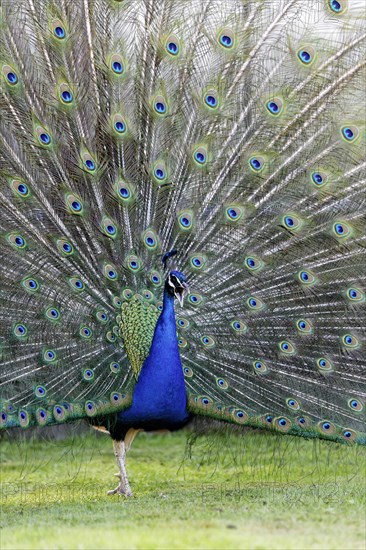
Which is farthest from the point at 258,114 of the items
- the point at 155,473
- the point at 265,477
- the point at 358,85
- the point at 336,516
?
the point at 155,473

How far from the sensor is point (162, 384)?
704 cm

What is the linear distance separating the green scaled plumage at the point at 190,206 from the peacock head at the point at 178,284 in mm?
452

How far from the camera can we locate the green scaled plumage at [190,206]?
693 centimetres

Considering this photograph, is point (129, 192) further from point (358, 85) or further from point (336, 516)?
point (336, 516)

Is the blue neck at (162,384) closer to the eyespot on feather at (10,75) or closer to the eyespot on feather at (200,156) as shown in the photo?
the eyespot on feather at (200,156)

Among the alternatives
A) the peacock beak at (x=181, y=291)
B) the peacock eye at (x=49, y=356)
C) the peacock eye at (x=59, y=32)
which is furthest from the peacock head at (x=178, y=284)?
the peacock eye at (x=59, y=32)

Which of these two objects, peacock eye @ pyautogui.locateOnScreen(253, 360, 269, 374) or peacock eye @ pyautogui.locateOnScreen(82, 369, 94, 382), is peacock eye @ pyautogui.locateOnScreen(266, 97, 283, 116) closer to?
peacock eye @ pyautogui.locateOnScreen(253, 360, 269, 374)

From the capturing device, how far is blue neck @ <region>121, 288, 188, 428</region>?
6973mm

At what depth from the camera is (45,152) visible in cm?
710

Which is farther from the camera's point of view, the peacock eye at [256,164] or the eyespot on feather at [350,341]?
the eyespot on feather at [350,341]

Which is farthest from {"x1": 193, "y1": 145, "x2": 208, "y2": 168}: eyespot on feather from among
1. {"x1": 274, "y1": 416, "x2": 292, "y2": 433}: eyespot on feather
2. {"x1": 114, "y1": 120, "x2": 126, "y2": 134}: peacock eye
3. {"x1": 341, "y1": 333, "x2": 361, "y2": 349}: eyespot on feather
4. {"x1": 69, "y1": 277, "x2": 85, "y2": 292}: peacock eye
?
{"x1": 274, "y1": 416, "x2": 292, "y2": 433}: eyespot on feather

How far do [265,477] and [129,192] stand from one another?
2.98m

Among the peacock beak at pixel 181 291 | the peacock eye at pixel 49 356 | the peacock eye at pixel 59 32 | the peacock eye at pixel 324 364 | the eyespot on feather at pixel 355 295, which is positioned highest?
the peacock eye at pixel 59 32

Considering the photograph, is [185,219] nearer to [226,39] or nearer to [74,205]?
[74,205]
